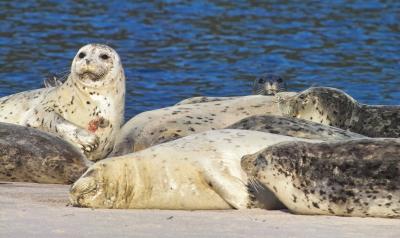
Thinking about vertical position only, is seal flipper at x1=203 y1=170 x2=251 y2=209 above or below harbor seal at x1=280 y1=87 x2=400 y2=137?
below

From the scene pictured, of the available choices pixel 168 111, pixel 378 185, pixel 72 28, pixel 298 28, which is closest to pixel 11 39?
pixel 72 28

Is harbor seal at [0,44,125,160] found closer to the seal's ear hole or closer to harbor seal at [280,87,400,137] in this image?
the seal's ear hole

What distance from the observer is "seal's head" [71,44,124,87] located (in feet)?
36.4

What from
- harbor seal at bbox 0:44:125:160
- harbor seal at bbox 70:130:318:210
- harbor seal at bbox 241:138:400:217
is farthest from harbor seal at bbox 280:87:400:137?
harbor seal at bbox 241:138:400:217

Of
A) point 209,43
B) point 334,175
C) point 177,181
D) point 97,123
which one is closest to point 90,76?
point 97,123

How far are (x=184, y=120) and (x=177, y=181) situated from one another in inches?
100

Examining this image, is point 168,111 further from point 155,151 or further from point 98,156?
point 155,151

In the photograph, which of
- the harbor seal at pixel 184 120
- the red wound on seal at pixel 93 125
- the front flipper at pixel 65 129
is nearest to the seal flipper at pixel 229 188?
the harbor seal at pixel 184 120

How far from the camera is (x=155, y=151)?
27.5 feet

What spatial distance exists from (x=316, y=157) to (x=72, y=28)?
12795 millimetres

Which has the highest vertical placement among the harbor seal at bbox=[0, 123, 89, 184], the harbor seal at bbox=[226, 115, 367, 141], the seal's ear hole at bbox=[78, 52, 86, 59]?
the seal's ear hole at bbox=[78, 52, 86, 59]

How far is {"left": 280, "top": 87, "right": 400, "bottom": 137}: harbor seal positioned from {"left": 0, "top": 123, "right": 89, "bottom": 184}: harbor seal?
6.33 ft

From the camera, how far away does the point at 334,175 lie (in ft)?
25.0

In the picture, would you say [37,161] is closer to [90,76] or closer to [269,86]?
[90,76]
